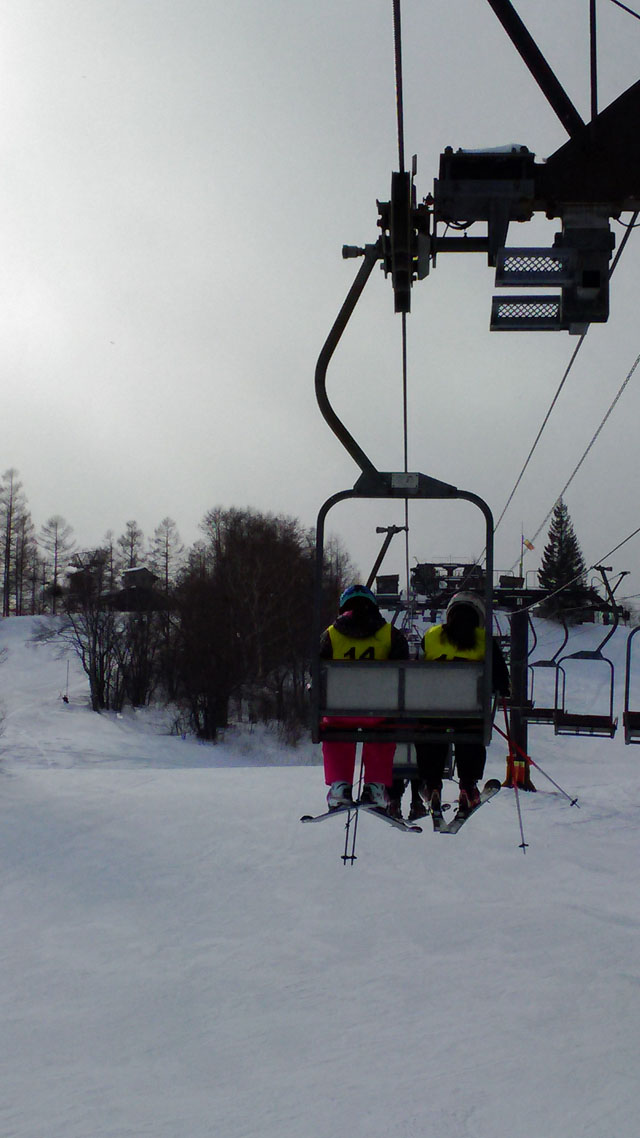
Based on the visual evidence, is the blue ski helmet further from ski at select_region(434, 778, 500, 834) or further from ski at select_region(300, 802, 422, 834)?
ski at select_region(434, 778, 500, 834)

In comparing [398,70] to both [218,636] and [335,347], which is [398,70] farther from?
[218,636]

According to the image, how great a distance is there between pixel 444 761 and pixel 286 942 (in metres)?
91.6

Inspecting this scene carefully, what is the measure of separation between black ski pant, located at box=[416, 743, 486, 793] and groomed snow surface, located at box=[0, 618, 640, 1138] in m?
31.9

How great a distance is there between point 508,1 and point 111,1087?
134m

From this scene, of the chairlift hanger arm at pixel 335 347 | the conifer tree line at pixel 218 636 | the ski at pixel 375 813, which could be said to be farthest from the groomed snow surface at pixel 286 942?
the chairlift hanger arm at pixel 335 347

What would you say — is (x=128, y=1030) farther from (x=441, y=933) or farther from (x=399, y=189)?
(x=399, y=189)

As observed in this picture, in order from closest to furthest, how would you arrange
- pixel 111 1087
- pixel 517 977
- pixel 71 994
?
pixel 71 994 → pixel 517 977 → pixel 111 1087

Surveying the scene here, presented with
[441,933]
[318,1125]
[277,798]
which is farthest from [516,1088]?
[277,798]

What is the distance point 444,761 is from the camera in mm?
7875

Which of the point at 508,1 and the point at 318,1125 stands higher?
the point at 508,1

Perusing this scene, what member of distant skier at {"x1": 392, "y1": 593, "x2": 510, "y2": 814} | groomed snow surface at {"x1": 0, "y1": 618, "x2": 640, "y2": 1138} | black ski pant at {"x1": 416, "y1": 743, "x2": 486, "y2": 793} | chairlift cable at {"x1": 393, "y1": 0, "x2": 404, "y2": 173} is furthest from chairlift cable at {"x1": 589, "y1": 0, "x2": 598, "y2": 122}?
groomed snow surface at {"x1": 0, "y1": 618, "x2": 640, "y2": 1138}

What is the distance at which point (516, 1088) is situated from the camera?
Result: 125 metres

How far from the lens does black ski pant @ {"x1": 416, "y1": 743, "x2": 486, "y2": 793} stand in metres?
7.58

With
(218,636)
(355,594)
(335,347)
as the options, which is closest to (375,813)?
(355,594)
